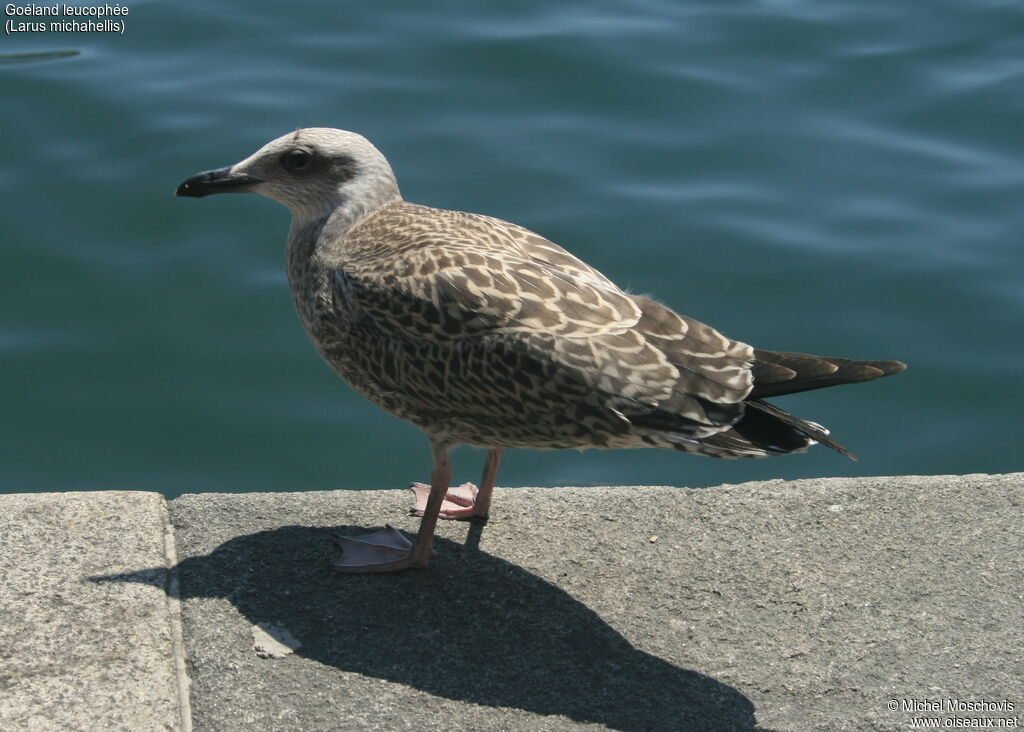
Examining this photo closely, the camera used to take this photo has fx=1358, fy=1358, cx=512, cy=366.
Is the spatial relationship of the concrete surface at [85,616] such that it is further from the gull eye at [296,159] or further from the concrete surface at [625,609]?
the gull eye at [296,159]

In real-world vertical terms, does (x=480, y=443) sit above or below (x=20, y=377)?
above

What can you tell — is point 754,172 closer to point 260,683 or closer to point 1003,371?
point 1003,371

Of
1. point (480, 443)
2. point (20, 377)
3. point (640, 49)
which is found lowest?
point (20, 377)

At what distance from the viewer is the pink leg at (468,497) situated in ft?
16.9

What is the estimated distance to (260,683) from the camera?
13.8ft

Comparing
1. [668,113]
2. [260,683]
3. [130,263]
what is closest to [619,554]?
[260,683]

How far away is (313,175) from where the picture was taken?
5.27 meters

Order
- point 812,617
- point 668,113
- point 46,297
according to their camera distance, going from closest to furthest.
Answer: point 812,617 < point 46,297 < point 668,113

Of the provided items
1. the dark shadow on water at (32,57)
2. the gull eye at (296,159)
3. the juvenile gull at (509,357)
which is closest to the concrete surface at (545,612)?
the juvenile gull at (509,357)

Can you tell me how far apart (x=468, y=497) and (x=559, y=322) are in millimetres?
1118

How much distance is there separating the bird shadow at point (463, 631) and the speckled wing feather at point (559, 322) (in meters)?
0.77

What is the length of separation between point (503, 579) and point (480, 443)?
0.50 m

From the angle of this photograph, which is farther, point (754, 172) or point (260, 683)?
point (754, 172)

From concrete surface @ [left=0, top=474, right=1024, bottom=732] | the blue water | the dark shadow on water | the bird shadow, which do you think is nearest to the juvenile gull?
the bird shadow
